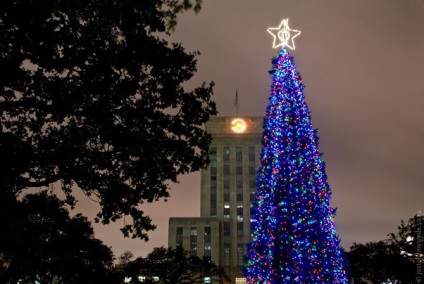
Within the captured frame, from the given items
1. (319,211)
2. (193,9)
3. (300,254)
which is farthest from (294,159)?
(193,9)

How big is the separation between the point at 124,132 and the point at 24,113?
337 cm

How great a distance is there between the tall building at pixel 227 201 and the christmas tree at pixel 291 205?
2914 inches

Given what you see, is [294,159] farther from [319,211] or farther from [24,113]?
[24,113]

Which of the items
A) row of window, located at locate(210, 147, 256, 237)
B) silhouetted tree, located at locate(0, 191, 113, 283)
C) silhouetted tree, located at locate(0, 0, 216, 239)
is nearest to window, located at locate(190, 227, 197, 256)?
row of window, located at locate(210, 147, 256, 237)

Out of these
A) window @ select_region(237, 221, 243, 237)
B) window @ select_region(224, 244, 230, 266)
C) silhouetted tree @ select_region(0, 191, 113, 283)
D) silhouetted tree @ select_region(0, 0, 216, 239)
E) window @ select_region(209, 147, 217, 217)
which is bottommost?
silhouetted tree @ select_region(0, 191, 113, 283)

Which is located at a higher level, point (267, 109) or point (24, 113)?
point (267, 109)

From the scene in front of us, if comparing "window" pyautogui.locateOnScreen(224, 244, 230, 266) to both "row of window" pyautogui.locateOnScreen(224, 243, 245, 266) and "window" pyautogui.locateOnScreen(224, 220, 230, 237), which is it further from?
"window" pyautogui.locateOnScreen(224, 220, 230, 237)

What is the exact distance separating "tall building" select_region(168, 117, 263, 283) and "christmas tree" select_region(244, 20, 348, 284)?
243 feet

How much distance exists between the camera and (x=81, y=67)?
11828mm

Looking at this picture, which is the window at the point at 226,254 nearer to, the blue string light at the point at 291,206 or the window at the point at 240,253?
the window at the point at 240,253

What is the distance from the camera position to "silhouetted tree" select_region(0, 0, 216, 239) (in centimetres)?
1091

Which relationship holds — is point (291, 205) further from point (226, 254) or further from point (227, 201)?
point (227, 201)

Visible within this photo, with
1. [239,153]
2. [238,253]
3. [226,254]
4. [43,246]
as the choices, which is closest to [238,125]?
[239,153]

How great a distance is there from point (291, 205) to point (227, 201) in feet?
276
